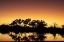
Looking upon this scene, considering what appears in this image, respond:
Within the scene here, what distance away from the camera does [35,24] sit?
2983 cm

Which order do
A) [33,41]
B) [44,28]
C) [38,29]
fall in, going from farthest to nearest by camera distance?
[44,28] < [38,29] < [33,41]

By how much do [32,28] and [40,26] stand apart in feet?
4.21

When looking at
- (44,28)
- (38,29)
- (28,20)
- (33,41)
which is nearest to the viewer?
(33,41)

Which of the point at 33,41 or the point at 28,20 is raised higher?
the point at 28,20

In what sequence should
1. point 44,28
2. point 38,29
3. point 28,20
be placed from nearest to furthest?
point 28,20, point 38,29, point 44,28

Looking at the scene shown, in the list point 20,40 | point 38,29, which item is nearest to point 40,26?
point 38,29

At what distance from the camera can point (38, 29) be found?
30.6 metres

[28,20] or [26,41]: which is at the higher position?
[28,20]

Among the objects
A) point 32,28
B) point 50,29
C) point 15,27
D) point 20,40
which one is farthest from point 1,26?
point 20,40

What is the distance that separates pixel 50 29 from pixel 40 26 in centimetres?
247

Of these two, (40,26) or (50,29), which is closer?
(40,26)

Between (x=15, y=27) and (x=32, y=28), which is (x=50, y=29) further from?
(x=15, y=27)

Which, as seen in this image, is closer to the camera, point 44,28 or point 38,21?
point 38,21

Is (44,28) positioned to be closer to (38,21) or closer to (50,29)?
(50,29)
